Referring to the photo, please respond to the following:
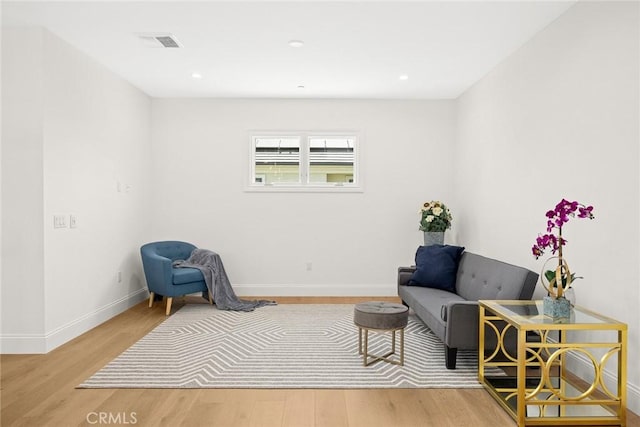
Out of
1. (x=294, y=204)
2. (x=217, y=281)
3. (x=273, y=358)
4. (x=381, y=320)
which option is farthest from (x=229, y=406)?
(x=294, y=204)

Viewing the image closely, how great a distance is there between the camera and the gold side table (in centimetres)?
235

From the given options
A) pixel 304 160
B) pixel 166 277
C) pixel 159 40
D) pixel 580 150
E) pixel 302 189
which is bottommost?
pixel 166 277

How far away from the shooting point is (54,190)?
3.62 m

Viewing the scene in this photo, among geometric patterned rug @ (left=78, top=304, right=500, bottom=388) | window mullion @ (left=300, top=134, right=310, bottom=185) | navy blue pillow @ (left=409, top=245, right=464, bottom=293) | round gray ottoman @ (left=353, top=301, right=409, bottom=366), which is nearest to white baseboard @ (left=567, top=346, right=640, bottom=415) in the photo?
geometric patterned rug @ (left=78, top=304, right=500, bottom=388)

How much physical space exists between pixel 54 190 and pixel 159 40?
159 cm

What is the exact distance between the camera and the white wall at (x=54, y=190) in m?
3.47

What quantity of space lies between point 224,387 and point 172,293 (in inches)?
85.8

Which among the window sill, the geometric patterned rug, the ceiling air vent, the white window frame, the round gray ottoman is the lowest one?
the geometric patterned rug

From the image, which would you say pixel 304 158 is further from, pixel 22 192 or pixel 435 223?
pixel 22 192

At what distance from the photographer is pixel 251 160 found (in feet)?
19.1

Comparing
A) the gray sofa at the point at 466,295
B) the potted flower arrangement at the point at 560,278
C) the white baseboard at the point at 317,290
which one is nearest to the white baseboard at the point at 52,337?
the white baseboard at the point at 317,290

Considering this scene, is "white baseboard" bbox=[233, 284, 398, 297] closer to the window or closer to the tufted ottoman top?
the window

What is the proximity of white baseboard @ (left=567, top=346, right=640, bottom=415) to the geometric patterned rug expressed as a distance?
0.69m

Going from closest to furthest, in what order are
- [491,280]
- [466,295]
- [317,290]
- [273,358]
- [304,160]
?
[273,358] → [491,280] → [466,295] → [317,290] → [304,160]
